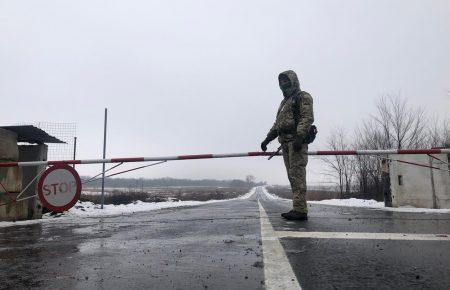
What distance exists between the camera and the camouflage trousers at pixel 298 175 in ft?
19.3

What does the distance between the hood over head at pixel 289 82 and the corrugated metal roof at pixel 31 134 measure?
6235 millimetres

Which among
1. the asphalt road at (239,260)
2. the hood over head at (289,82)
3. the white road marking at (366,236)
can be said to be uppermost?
the hood over head at (289,82)

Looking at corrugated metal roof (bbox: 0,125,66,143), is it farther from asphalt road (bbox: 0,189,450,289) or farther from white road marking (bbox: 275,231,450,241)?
white road marking (bbox: 275,231,450,241)

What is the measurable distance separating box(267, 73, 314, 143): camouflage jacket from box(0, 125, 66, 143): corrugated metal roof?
6214mm

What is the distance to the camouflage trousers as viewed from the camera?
19.3 feet

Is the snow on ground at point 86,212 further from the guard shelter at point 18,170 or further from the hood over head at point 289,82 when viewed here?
the hood over head at point 289,82

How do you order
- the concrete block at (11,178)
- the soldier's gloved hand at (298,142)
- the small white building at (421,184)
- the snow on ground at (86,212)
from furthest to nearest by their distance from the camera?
1. the small white building at (421,184)
2. the concrete block at (11,178)
3. the snow on ground at (86,212)
4. the soldier's gloved hand at (298,142)

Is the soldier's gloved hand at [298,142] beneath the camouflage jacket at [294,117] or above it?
beneath

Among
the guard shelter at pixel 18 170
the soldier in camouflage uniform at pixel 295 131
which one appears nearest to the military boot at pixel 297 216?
the soldier in camouflage uniform at pixel 295 131

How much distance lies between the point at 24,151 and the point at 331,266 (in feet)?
32.9

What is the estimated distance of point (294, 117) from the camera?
20.4ft

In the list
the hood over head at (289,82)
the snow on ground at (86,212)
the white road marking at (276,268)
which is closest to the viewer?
the white road marking at (276,268)

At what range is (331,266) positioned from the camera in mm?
2645

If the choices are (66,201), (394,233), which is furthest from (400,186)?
(66,201)
